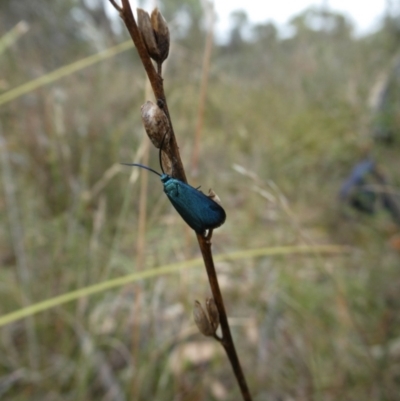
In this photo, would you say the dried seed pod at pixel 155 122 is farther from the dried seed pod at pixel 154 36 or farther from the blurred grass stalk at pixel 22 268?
the blurred grass stalk at pixel 22 268

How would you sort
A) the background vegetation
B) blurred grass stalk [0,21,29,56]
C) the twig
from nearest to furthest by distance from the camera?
the twig < blurred grass stalk [0,21,29,56] < the background vegetation

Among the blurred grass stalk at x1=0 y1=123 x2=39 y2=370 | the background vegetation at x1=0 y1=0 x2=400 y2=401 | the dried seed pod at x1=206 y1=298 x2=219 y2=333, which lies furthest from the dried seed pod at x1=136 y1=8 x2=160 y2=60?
the blurred grass stalk at x1=0 y1=123 x2=39 y2=370

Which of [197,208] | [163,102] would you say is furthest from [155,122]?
[197,208]

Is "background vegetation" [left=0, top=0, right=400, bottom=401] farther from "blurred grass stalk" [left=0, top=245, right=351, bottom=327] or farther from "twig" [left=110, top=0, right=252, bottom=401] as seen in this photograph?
"twig" [left=110, top=0, right=252, bottom=401]

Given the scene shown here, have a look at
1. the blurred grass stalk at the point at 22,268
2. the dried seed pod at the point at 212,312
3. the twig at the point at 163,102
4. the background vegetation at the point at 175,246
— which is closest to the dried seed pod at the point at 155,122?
the twig at the point at 163,102

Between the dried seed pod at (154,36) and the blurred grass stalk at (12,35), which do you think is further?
the blurred grass stalk at (12,35)
